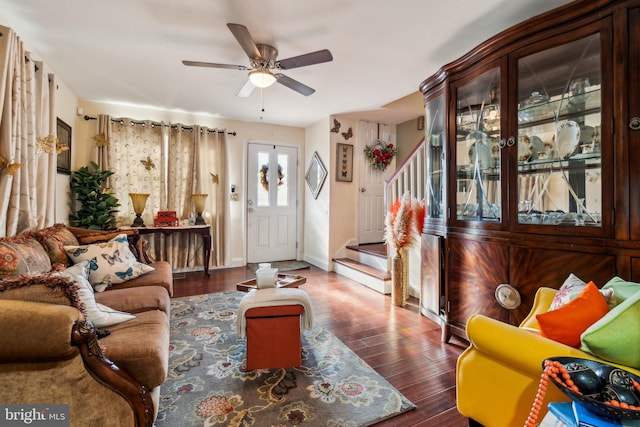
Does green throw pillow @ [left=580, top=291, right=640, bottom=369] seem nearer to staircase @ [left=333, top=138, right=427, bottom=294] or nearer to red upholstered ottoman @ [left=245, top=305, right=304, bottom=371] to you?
red upholstered ottoman @ [left=245, top=305, right=304, bottom=371]

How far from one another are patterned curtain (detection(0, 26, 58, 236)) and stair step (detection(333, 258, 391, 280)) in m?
3.56

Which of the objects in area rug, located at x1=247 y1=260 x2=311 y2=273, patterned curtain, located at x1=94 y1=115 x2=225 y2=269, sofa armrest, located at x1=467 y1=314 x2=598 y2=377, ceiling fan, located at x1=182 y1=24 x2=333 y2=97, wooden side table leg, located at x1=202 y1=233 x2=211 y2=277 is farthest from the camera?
area rug, located at x1=247 y1=260 x2=311 y2=273

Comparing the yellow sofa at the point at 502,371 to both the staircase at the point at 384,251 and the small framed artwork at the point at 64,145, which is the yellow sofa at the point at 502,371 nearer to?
the staircase at the point at 384,251

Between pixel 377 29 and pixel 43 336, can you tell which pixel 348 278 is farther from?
pixel 43 336

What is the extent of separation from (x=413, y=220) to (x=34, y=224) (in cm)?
358

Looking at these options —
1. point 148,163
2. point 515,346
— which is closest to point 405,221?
point 515,346

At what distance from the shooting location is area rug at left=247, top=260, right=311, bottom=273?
4.94 m

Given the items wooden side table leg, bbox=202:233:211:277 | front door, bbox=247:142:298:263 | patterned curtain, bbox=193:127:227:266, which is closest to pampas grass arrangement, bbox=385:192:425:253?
front door, bbox=247:142:298:263

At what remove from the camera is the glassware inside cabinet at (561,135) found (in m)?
1.71

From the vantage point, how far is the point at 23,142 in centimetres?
235

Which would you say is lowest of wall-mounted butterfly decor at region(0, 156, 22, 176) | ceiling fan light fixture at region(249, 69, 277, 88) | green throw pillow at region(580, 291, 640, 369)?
green throw pillow at region(580, 291, 640, 369)

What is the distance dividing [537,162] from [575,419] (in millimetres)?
1609

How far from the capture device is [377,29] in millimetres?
2354

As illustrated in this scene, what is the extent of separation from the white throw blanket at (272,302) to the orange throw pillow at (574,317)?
130 centimetres
